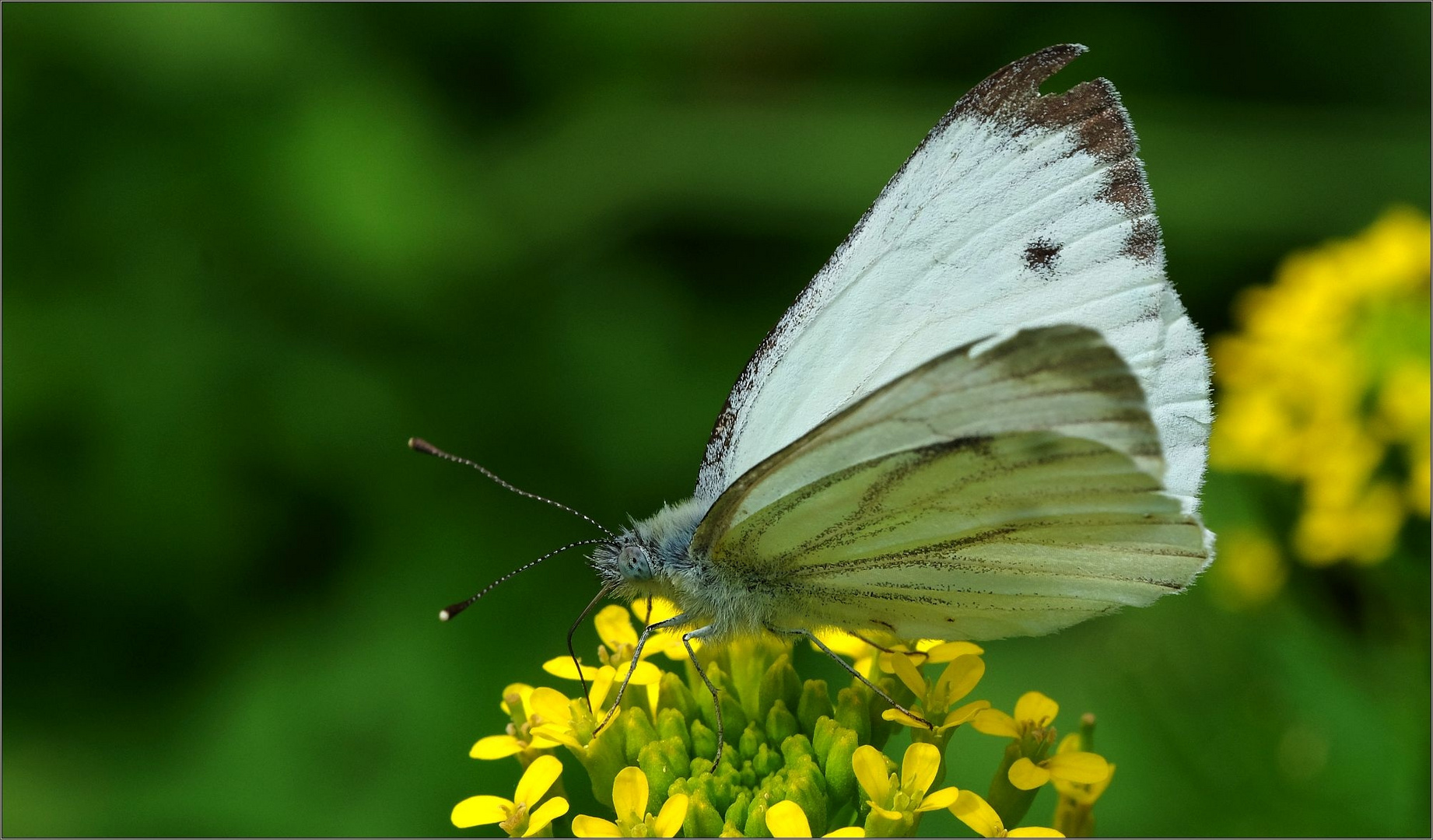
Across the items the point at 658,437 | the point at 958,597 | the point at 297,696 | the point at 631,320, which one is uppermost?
the point at 631,320

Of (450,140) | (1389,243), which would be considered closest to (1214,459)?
(1389,243)

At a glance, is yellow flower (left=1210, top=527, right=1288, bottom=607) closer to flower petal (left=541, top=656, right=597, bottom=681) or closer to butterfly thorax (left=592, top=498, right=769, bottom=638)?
butterfly thorax (left=592, top=498, right=769, bottom=638)

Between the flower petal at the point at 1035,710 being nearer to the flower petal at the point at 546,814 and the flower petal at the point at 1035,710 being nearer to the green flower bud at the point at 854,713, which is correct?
the green flower bud at the point at 854,713

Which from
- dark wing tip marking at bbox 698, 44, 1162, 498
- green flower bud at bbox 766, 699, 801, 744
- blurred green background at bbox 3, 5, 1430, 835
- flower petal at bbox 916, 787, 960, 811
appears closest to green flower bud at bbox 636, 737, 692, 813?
green flower bud at bbox 766, 699, 801, 744

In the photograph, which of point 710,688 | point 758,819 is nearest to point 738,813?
point 758,819

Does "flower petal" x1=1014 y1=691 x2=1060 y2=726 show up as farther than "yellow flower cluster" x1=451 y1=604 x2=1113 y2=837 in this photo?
Yes

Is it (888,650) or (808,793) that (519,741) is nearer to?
(808,793)

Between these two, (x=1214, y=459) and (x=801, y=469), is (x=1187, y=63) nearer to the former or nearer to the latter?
(x=1214, y=459)
